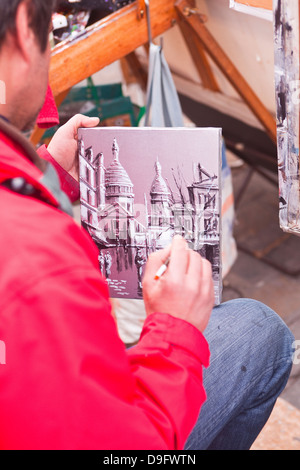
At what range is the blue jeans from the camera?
106cm

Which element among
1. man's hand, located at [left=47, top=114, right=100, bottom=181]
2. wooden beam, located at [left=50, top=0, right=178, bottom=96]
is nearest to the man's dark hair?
man's hand, located at [left=47, top=114, right=100, bottom=181]

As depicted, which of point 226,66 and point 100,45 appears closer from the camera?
point 100,45

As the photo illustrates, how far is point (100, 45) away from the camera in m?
1.56

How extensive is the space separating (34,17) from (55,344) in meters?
0.40

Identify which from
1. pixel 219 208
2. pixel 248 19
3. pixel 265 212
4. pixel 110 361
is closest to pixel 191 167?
pixel 219 208

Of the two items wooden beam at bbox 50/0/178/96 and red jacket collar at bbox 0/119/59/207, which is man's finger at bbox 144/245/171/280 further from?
wooden beam at bbox 50/0/178/96

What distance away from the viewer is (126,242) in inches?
45.6

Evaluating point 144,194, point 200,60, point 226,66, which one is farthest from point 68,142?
point 200,60

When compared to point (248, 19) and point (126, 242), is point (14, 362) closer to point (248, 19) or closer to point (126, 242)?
point (126, 242)

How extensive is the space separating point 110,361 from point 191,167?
1.67 feet

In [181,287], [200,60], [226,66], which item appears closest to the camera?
[181,287]

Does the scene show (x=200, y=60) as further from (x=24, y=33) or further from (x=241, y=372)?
(x=24, y=33)

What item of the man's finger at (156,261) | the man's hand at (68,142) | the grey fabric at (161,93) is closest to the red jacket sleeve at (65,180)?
the man's hand at (68,142)

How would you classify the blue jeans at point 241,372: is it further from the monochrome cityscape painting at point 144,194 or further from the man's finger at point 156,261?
the man's finger at point 156,261
